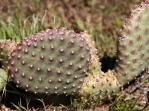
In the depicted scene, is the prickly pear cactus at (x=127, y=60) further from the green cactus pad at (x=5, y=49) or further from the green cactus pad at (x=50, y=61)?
the green cactus pad at (x=5, y=49)

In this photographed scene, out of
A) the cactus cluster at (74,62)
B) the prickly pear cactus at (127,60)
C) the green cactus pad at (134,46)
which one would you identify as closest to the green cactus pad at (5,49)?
the cactus cluster at (74,62)

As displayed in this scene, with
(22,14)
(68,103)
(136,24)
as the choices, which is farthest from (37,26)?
(136,24)

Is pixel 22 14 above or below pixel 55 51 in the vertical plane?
above

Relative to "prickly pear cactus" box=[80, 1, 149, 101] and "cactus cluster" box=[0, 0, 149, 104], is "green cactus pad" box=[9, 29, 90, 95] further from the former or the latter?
"prickly pear cactus" box=[80, 1, 149, 101]

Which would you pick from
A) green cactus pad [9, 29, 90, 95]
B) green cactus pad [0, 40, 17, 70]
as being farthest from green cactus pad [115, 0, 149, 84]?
green cactus pad [0, 40, 17, 70]

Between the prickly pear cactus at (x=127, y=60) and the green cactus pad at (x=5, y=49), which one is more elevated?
the prickly pear cactus at (x=127, y=60)

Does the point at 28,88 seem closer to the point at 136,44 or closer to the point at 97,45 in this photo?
the point at 136,44

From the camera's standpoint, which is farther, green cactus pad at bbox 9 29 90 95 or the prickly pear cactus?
the prickly pear cactus

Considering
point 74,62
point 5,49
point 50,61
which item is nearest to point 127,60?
point 74,62
